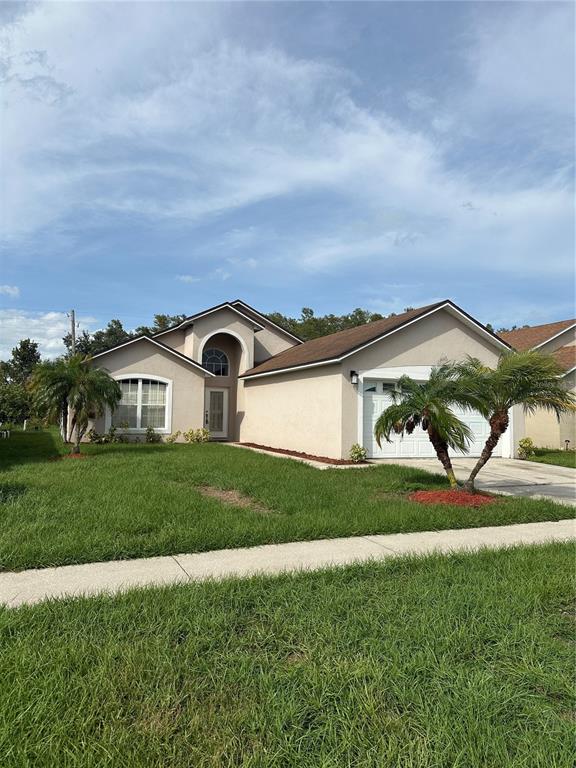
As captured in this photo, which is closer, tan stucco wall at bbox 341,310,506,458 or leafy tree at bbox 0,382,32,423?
tan stucco wall at bbox 341,310,506,458

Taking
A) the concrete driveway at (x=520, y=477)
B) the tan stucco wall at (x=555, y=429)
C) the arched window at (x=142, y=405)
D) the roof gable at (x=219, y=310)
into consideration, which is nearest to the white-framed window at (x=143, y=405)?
the arched window at (x=142, y=405)

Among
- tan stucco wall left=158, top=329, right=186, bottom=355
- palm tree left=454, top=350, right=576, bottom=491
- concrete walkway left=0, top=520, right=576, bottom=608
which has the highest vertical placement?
tan stucco wall left=158, top=329, right=186, bottom=355

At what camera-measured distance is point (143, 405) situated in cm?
2023

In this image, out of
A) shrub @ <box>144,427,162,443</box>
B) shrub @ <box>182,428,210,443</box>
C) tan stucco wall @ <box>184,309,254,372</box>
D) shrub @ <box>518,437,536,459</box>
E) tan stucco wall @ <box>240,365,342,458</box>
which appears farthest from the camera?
tan stucco wall @ <box>184,309,254,372</box>

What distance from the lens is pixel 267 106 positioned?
11.8m

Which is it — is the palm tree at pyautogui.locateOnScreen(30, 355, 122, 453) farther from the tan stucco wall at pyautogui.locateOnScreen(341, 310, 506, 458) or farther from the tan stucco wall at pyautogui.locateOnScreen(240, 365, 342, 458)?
the tan stucco wall at pyautogui.locateOnScreen(341, 310, 506, 458)

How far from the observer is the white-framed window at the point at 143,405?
65.1 feet

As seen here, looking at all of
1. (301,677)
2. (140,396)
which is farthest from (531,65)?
(140,396)

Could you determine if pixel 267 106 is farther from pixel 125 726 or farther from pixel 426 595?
pixel 125 726

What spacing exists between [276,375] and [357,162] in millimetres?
8436

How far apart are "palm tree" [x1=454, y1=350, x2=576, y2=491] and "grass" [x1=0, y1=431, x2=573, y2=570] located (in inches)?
63.2

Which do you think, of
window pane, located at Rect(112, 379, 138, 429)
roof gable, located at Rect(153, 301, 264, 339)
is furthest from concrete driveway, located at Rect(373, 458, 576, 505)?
roof gable, located at Rect(153, 301, 264, 339)

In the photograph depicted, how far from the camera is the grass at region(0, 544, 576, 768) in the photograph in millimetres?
2348

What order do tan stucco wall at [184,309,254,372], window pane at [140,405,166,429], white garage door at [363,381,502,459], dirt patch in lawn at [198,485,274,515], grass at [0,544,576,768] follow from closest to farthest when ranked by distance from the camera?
1. grass at [0,544,576,768]
2. dirt patch in lawn at [198,485,274,515]
3. white garage door at [363,381,502,459]
4. window pane at [140,405,166,429]
5. tan stucco wall at [184,309,254,372]
